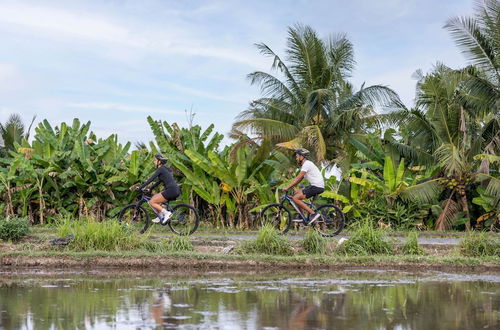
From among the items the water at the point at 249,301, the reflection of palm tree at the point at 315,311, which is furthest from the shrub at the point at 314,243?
the reflection of palm tree at the point at 315,311

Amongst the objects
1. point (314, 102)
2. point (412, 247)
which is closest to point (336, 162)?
point (314, 102)

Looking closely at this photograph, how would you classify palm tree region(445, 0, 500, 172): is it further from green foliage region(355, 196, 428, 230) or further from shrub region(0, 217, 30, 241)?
shrub region(0, 217, 30, 241)

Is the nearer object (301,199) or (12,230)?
(12,230)

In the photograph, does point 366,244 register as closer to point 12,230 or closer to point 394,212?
point 12,230

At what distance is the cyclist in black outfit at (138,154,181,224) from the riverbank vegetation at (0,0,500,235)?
6120mm

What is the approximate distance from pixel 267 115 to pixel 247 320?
1841cm

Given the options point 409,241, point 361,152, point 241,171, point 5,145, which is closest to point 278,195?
point 241,171

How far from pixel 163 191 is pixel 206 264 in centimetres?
284

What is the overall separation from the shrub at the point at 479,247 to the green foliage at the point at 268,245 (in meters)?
3.63

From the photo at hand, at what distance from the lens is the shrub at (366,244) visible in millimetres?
14992

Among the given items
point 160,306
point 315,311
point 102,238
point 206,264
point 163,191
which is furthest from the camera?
point 163,191

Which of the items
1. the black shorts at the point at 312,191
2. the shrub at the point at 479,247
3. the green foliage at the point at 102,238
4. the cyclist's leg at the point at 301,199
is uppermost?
the black shorts at the point at 312,191

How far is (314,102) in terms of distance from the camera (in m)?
24.5

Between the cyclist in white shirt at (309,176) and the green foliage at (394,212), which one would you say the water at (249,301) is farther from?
the green foliage at (394,212)
